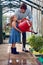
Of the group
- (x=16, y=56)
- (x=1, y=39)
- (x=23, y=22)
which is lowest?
(x=1, y=39)

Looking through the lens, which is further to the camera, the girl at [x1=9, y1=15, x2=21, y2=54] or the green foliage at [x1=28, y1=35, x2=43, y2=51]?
the green foliage at [x1=28, y1=35, x2=43, y2=51]

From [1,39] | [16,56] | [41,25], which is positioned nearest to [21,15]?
[16,56]

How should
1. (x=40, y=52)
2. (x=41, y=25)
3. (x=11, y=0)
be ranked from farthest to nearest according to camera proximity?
1. (x=11, y=0)
2. (x=41, y=25)
3. (x=40, y=52)

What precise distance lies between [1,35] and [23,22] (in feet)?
12.5

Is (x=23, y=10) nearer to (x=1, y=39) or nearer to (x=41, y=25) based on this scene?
(x=41, y=25)

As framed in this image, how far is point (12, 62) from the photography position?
5207 millimetres

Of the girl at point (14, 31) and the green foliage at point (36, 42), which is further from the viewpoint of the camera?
the green foliage at point (36, 42)

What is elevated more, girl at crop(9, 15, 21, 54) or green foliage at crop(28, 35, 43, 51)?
girl at crop(9, 15, 21, 54)

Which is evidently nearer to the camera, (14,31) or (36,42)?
(14,31)

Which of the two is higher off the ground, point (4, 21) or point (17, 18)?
point (17, 18)

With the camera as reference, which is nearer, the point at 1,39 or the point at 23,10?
the point at 23,10

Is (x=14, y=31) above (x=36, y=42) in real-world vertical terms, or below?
above

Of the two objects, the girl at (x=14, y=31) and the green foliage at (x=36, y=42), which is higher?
the girl at (x=14, y=31)

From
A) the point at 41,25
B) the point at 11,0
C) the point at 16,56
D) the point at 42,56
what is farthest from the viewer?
the point at 11,0
